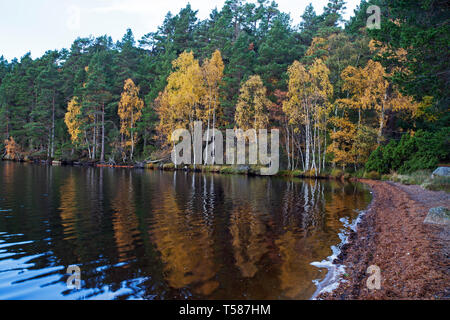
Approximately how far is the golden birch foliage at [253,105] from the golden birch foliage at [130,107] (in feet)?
68.5

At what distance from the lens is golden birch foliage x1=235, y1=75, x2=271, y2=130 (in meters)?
35.2

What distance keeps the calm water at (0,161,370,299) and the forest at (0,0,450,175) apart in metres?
7.63

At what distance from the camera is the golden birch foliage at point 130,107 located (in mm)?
49375

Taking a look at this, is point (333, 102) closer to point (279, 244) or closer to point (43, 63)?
point (279, 244)

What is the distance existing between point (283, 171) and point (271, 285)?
30.0 m

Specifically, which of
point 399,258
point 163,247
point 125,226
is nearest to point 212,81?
point 125,226

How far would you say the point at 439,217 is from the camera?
9.21 metres

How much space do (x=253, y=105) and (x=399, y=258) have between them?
30.9m

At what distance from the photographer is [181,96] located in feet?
133

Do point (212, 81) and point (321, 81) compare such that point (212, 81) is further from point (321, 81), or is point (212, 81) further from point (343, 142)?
point (343, 142)

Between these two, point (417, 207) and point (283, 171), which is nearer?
point (417, 207)

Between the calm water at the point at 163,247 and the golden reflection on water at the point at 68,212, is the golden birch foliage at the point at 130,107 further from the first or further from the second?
the calm water at the point at 163,247

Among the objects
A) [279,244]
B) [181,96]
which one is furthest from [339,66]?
[279,244]

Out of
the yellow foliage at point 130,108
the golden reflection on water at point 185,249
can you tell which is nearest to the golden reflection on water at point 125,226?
the golden reflection on water at point 185,249
